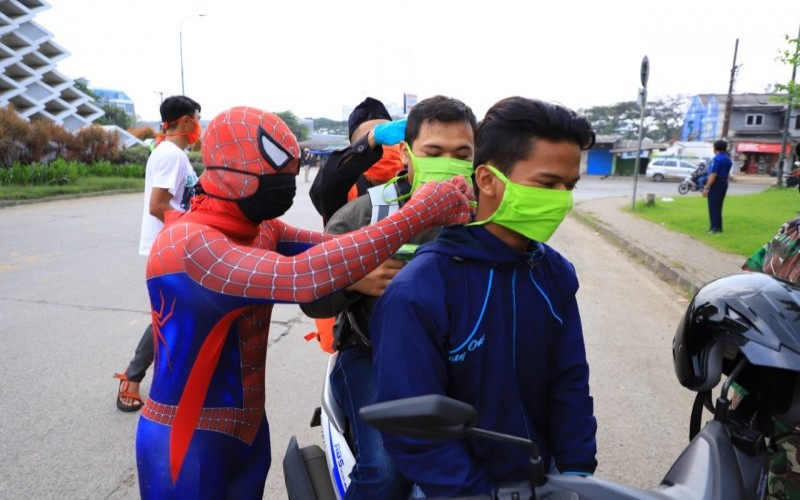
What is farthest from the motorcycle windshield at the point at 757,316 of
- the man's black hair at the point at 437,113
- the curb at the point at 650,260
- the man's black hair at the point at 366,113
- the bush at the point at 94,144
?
the bush at the point at 94,144

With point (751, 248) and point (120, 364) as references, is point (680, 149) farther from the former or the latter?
point (120, 364)

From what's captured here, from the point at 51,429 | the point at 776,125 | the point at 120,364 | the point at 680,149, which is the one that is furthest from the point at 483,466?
the point at 776,125

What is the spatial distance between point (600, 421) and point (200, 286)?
9.77 feet

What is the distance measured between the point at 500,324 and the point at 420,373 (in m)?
0.26

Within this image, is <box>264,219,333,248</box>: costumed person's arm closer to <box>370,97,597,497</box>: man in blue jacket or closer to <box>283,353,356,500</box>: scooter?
<box>283,353,356,500</box>: scooter

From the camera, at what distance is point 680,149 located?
147 ft

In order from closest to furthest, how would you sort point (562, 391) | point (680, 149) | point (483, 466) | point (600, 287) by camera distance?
point (483, 466)
point (562, 391)
point (600, 287)
point (680, 149)

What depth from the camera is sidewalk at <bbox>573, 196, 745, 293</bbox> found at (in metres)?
7.39

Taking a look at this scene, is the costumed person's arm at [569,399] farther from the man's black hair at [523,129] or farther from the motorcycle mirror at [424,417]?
the motorcycle mirror at [424,417]

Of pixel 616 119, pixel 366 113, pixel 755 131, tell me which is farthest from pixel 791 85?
pixel 616 119

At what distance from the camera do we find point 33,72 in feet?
136

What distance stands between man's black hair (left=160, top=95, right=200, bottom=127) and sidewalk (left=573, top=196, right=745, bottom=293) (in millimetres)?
5709

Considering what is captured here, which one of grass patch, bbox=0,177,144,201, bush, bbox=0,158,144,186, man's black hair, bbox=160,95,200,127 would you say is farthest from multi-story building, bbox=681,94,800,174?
man's black hair, bbox=160,95,200,127

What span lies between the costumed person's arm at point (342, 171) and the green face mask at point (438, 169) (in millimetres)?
653
